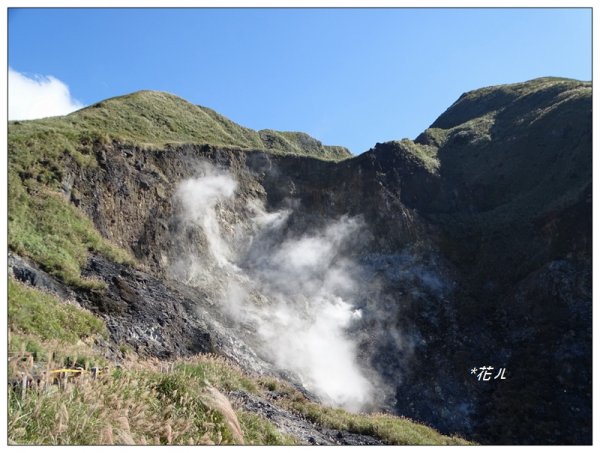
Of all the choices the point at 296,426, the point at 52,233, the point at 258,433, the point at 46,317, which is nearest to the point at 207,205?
the point at 52,233

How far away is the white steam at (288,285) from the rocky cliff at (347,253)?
0.15 meters

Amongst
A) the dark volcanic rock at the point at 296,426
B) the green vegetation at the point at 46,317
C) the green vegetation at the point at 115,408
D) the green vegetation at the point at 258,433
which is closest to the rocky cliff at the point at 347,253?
the green vegetation at the point at 46,317

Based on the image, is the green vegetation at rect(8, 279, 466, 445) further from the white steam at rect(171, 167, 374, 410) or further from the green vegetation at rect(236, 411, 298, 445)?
the white steam at rect(171, 167, 374, 410)

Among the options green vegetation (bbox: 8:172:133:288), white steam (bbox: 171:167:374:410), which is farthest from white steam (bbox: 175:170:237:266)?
green vegetation (bbox: 8:172:133:288)

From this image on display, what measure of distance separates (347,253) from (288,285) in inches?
275

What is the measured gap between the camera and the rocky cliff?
21734mm

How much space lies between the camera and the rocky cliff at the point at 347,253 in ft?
71.3

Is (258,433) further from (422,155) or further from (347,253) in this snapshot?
(422,155)

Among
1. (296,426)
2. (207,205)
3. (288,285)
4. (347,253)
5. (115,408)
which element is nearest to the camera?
(115,408)

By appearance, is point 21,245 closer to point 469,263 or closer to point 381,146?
point 469,263

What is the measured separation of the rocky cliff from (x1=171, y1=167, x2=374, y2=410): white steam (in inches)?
5.9

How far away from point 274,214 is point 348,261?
26.6 feet

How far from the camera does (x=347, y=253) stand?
3775 cm

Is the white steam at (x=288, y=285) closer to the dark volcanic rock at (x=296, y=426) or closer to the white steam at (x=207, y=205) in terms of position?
the white steam at (x=207, y=205)
